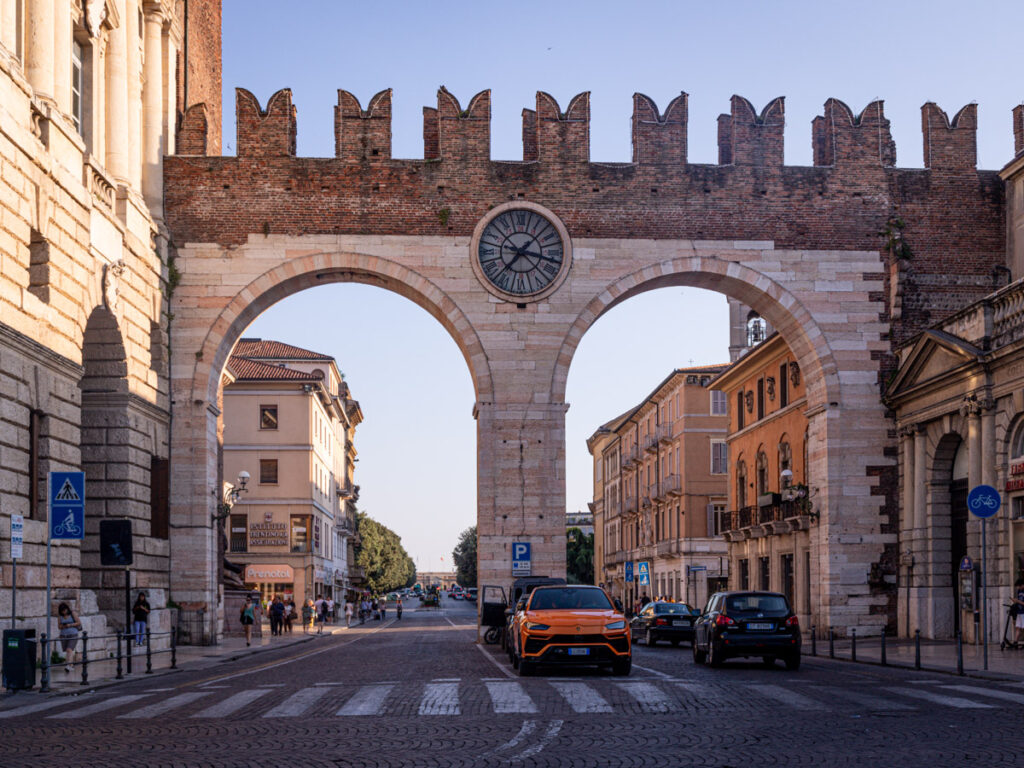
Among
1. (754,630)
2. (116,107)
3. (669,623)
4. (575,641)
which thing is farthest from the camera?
(669,623)

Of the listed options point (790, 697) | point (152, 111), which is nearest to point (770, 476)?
point (152, 111)

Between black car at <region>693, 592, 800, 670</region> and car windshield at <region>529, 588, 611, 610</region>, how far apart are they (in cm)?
225

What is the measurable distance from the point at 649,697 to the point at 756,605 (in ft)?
25.2

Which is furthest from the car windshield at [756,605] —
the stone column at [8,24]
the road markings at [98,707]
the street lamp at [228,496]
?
the street lamp at [228,496]

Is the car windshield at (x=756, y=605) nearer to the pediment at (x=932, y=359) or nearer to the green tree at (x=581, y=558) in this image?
the pediment at (x=932, y=359)

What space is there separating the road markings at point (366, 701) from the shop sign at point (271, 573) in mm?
52612

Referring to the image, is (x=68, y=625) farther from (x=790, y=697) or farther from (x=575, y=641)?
(x=790, y=697)

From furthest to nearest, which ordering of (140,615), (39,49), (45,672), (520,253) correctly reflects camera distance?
(520,253) < (140,615) < (39,49) < (45,672)

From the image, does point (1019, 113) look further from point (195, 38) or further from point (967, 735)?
point (967, 735)

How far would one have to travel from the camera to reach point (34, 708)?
640 inches

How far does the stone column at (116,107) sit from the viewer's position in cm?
3019

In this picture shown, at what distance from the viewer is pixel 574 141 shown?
34688 mm

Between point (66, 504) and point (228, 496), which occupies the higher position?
point (66, 504)

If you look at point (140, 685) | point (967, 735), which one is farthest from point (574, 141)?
point (967, 735)
